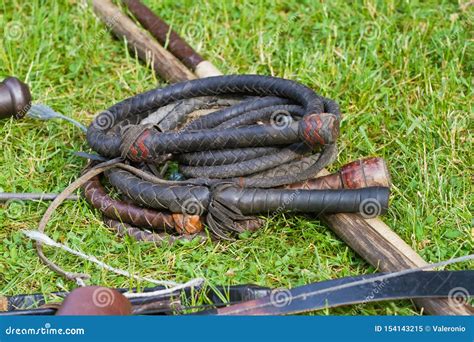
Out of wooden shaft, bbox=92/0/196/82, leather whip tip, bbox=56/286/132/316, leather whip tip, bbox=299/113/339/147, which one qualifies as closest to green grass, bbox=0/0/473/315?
wooden shaft, bbox=92/0/196/82

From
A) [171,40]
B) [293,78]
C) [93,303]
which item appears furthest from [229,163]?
[171,40]

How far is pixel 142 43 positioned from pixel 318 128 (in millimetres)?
1702

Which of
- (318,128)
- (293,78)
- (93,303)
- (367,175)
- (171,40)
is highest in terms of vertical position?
(171,40)

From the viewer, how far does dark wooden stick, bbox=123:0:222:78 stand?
4984 mm

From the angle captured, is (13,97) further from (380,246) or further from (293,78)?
(380,246)

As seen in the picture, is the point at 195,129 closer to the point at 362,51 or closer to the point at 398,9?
the point at 362,51

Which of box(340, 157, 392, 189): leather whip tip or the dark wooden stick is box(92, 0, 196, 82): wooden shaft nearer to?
the dark wooden stick

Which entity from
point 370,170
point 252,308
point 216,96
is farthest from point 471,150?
point 252,308

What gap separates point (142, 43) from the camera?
5.27 meters

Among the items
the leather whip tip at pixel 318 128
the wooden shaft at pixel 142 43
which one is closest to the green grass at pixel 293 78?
the wooden shaft at pixel 142 43

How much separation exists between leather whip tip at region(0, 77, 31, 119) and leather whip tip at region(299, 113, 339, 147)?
5.02 ft

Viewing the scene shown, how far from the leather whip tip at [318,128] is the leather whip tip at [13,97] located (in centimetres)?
153

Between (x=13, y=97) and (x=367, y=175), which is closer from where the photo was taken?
(x=367, y=175)

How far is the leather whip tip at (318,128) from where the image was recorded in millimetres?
3957
